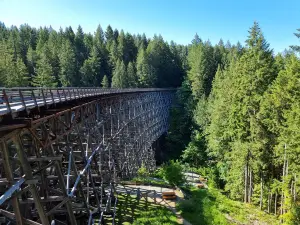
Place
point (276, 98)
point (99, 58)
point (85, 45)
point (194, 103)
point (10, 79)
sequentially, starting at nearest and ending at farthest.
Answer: point (276, 98) < point (10, 79) < point (194, 103) < point (99, 58) < point (85, 45)

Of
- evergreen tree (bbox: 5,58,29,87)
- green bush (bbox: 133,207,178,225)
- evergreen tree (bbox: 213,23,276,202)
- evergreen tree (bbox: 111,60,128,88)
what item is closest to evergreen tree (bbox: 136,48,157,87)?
evergreen tree (bbox: 111,60,128,88)

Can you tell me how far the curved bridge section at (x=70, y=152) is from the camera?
7945 mm

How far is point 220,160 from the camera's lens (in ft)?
106

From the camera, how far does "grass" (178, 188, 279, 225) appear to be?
17.9m

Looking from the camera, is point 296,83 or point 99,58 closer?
point 296,83

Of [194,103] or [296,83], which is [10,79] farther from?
[296,83]

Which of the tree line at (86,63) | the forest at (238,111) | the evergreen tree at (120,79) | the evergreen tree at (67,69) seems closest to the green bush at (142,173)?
the forest at (238,111)

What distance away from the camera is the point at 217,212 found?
19.6m

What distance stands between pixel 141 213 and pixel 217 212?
20.2ft

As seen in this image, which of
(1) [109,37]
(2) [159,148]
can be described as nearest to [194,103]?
(2) [159,148]

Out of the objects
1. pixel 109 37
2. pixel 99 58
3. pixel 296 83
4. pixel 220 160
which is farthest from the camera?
pixel 109 37

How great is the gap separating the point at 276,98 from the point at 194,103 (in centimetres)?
3515

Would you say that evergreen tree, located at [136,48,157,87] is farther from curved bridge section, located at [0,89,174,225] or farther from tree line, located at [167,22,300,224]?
tree line, located at [167,22,300,224]

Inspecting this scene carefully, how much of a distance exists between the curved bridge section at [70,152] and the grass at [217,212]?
5313 mm
